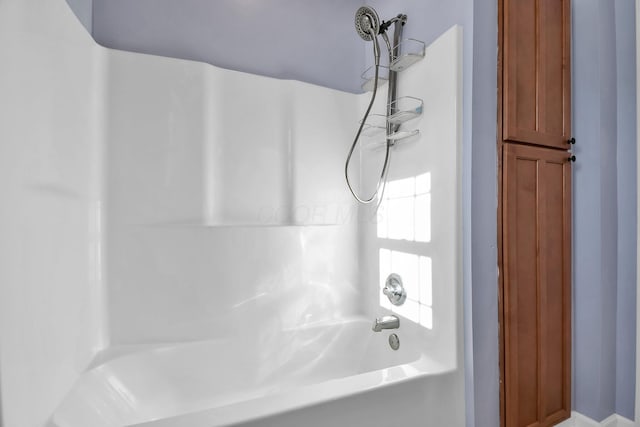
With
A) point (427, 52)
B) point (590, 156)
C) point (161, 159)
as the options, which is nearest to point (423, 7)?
point (427, 52)

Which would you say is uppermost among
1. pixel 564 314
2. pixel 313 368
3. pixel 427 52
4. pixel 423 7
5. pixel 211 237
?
pixel 423 7

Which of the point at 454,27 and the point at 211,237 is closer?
the point at 454,27

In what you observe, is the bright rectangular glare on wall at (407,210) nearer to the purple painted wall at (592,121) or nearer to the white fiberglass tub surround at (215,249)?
the white fiberglass tub surround at (215,249)

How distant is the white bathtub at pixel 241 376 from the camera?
3.65 feet

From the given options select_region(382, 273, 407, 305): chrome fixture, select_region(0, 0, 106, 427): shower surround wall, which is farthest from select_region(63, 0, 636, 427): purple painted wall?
select_region(382, 273, 407, 305): chrome fixture

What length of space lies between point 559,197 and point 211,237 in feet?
6.07

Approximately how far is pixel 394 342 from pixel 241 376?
33.9 inches

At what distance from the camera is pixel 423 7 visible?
167 cm

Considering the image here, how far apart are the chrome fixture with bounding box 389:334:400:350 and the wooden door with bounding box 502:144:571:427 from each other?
0.48 metres

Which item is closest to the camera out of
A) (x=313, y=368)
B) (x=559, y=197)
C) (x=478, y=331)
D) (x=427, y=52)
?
(x=478, y=331)

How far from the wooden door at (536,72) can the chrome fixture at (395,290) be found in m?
0.88

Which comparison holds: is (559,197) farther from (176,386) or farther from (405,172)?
(176,386)

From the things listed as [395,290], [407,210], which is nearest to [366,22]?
[407,210]

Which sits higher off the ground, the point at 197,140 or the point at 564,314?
the point at 197,140
